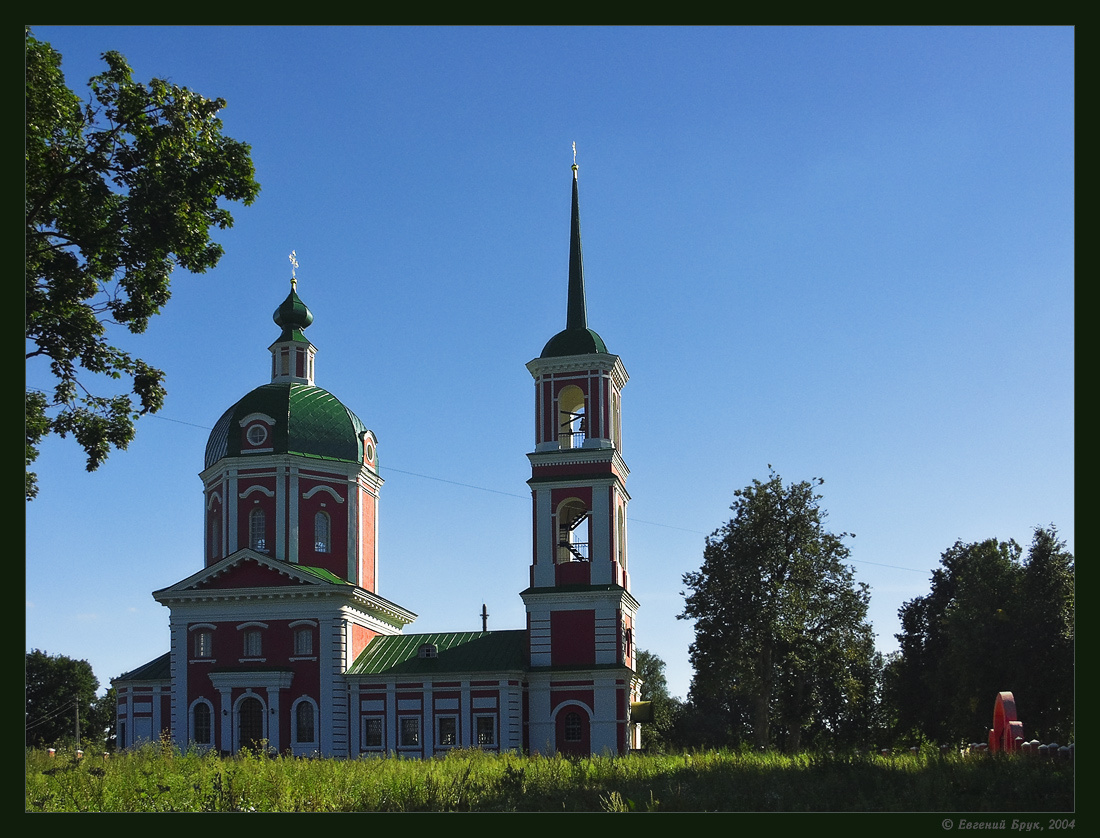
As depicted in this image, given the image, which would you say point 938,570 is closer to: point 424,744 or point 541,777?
point 424,744

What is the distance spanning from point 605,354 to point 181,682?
1883 cm

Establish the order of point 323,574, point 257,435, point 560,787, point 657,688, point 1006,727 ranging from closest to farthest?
point 560,787 → point 1006,727 → point 323,574 → point 257,435 → point 657,688

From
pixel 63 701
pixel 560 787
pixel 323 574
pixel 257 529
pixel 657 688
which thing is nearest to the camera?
pixel 560 787

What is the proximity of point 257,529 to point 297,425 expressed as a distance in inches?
162

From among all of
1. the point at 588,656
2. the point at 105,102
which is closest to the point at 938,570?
the point at 588,656

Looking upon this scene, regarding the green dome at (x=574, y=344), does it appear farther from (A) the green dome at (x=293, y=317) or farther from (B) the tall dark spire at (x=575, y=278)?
(A) the green dome at (x=293, y=317)

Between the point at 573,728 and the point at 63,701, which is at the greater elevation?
the point at 573,728

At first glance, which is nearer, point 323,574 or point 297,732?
point 297,732

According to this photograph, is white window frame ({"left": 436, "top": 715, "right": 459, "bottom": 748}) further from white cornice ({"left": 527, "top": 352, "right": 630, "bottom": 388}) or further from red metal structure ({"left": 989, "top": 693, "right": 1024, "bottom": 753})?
red metal structure ({"left": 989, "top": 693, "right": 1024, "bottom": 753})

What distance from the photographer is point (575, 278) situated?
48.0 metres

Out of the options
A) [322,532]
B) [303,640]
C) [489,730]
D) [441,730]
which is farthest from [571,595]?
[322,532]

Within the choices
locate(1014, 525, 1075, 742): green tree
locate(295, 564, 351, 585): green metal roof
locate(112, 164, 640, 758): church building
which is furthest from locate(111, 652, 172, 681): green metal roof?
locate(1014, 525, 1075, 742): green tree

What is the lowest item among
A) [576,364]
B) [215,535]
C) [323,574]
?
[323,574]

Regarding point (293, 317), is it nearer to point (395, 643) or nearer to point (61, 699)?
point (395, 643)
